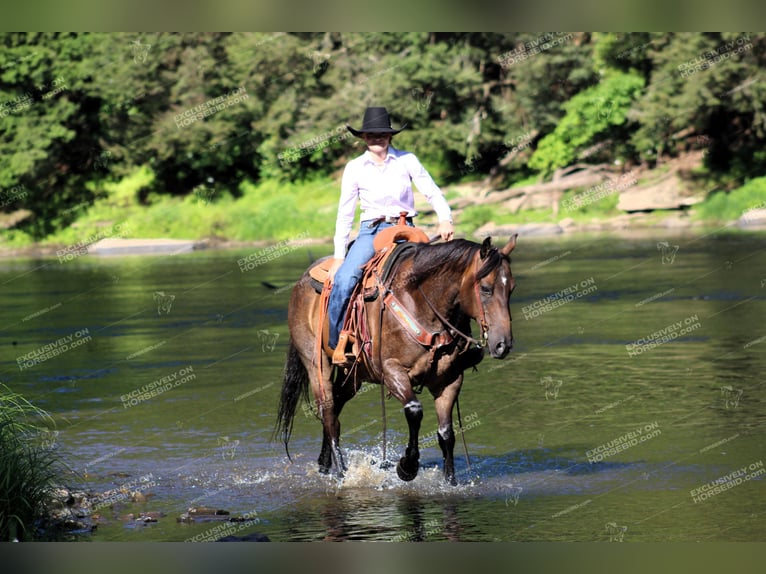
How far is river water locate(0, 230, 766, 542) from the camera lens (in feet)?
33.6

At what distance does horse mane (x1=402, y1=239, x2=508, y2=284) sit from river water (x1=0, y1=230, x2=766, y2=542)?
6.23 feet

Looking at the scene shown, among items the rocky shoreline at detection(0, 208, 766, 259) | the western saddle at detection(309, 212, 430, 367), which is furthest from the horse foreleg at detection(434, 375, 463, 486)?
the rocky shoreline at detection(0, 208, 766, 259)

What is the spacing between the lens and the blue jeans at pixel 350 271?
1141 cm

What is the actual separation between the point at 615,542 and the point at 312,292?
4423mm

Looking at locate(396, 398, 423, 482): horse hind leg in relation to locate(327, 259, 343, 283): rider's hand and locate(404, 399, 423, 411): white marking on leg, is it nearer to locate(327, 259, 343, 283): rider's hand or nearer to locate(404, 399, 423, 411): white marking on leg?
locate(404, 399, 423, 411): white marking on leg

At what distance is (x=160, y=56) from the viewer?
59188 millimetres

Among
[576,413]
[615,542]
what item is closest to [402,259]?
[615,542]

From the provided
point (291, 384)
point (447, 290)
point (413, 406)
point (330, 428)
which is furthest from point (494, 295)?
point (291, 384)

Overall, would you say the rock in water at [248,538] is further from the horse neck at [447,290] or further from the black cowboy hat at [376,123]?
the black cowboy hat at [376,123]

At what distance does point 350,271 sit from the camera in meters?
11.4

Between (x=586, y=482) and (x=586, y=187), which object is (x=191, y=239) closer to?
(x=586, y=187)

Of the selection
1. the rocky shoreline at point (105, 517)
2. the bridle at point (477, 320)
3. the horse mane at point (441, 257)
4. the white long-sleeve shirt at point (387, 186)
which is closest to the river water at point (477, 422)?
the rocky shoreline at point (105, 517)

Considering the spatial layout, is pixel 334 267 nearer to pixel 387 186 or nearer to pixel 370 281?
pixel 370 281

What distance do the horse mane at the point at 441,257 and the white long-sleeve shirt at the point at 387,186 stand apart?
466 millimetres
